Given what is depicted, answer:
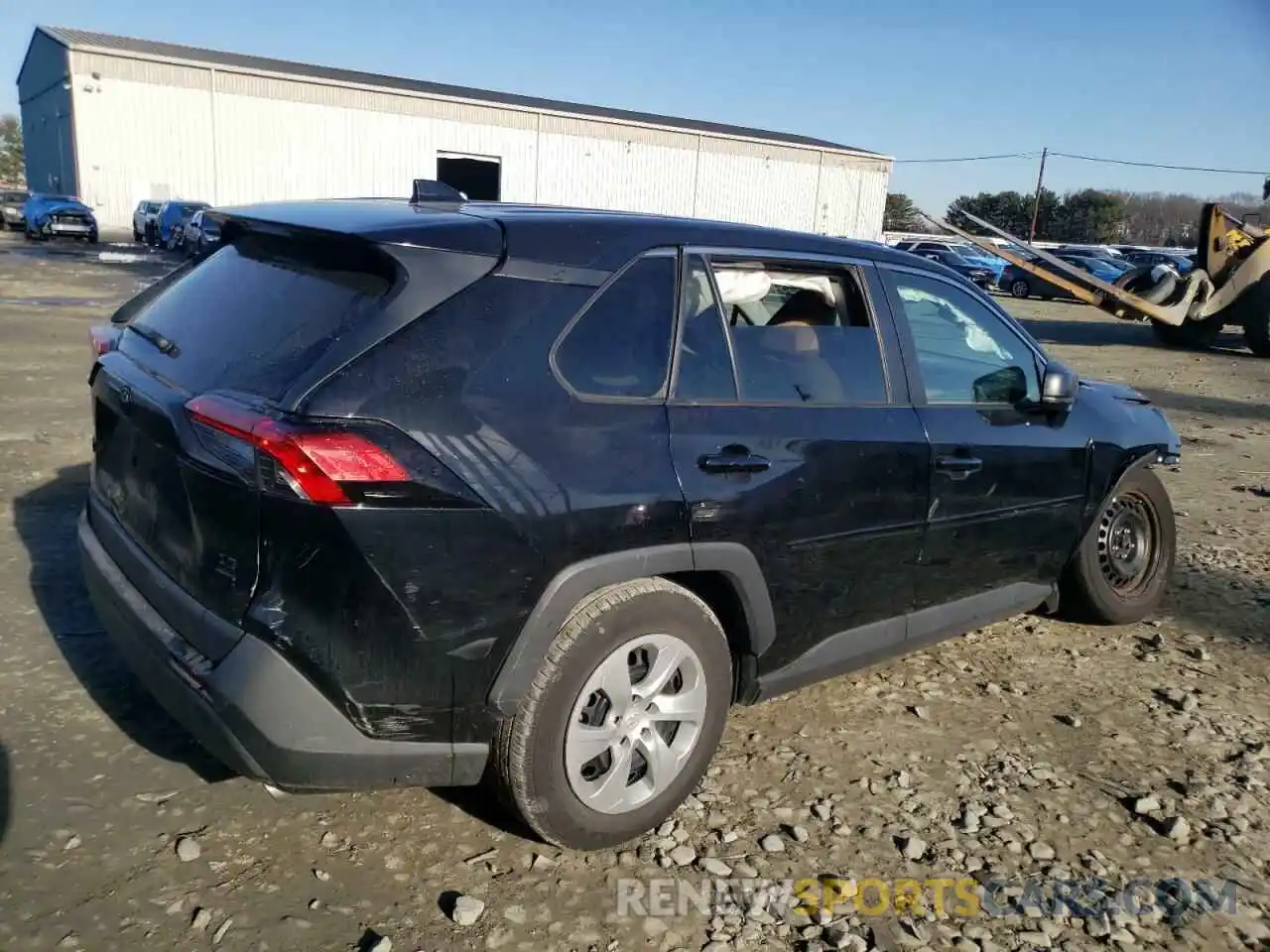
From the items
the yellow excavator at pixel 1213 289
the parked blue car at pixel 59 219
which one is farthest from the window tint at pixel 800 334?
the parked blue car at pixel 59 219

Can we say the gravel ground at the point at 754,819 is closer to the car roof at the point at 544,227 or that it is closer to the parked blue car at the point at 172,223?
the car roof at the point at 544,227

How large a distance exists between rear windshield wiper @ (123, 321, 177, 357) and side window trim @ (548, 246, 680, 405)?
1.13m

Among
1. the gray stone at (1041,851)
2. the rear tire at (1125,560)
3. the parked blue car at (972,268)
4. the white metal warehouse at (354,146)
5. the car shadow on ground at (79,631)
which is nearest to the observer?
the gray stone at (1041,851)

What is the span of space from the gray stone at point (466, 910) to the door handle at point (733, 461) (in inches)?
51.8

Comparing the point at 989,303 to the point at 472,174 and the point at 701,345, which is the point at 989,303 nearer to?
the point at 701,345

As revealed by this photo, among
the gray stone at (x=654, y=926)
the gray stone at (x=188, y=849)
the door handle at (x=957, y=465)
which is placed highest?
the door handle at (x=957, y=465)

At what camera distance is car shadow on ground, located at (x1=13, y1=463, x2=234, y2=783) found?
3.24 meters

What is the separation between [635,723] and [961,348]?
6.81ft

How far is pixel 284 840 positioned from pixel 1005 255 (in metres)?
13.7

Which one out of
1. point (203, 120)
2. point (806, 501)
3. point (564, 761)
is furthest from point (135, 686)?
point (203, 120)

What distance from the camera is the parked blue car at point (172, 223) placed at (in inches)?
1167

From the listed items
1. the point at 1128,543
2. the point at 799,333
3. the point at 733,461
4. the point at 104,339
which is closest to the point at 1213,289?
the point at 1128,543

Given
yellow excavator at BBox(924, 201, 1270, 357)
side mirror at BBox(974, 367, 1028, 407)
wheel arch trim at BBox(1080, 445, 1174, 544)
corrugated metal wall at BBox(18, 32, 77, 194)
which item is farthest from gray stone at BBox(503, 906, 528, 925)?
corrugated metal wall at BBox(18, 32, 77, 194)

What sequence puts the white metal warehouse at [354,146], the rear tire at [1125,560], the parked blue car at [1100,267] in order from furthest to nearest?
1. the white metal warehouse at [354,146]
2. the parked blue car at [1100,267]
3. the rear tire at [1125,560]
